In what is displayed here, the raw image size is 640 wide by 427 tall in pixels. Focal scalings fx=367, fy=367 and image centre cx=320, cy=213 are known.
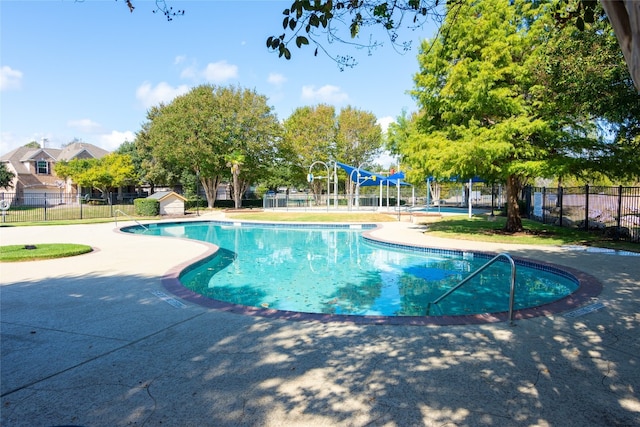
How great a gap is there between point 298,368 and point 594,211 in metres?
19.0

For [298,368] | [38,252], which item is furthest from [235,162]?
[298,368]

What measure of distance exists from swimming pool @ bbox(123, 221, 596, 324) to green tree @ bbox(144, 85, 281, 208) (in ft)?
61.6

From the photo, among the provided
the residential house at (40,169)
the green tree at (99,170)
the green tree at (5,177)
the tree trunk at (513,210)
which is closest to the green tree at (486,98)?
the tree trunk at (513,210)

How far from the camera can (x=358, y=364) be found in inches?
136

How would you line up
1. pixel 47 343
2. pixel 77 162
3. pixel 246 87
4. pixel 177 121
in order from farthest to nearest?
pixel 77 162
pixel 246 87
pixel 177 121
pixel 47 343

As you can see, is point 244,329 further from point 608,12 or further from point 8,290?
point 8,290

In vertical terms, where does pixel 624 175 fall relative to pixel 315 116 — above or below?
below

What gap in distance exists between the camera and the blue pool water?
6770 millimetres

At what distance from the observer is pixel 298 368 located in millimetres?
3367

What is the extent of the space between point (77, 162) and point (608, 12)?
4188 cm

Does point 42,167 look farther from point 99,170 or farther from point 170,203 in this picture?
point 170,203

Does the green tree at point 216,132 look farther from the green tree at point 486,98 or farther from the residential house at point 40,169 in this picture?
the green tree at point 486,98

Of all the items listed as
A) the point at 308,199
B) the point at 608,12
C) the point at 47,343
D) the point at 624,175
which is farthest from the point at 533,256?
the point at 308,199

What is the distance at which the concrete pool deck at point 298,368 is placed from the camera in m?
2.66
